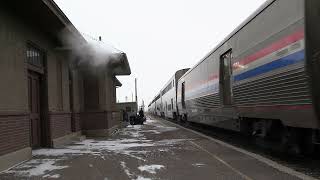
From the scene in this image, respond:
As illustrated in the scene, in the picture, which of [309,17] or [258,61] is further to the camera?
[258,61]

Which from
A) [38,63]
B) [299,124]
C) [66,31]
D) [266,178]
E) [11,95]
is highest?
[66,31]

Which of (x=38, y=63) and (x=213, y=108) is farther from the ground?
(x=38, y=63)

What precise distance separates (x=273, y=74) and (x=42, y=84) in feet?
24.7

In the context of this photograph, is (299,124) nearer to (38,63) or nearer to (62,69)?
(38,63)

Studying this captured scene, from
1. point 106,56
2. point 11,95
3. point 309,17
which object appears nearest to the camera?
point 309,17

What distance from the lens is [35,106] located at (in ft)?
47.8

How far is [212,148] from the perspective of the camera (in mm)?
14883

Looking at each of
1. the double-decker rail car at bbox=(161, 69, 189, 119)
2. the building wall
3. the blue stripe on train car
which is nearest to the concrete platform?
the building wall

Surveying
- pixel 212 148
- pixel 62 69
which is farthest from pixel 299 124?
pixel 62 69

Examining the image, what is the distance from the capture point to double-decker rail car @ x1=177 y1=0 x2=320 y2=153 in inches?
336

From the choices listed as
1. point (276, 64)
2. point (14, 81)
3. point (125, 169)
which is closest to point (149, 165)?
point (125, 169)

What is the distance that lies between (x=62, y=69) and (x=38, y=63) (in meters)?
3.06

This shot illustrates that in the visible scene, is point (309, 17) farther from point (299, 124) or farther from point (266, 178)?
point (266, 178)

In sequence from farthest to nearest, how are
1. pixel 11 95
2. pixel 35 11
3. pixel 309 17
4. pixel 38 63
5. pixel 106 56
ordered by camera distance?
pixel 106 56 < pixel 38 63 < pixel 35 11 < pixel 11 95 < pixel 309 17
